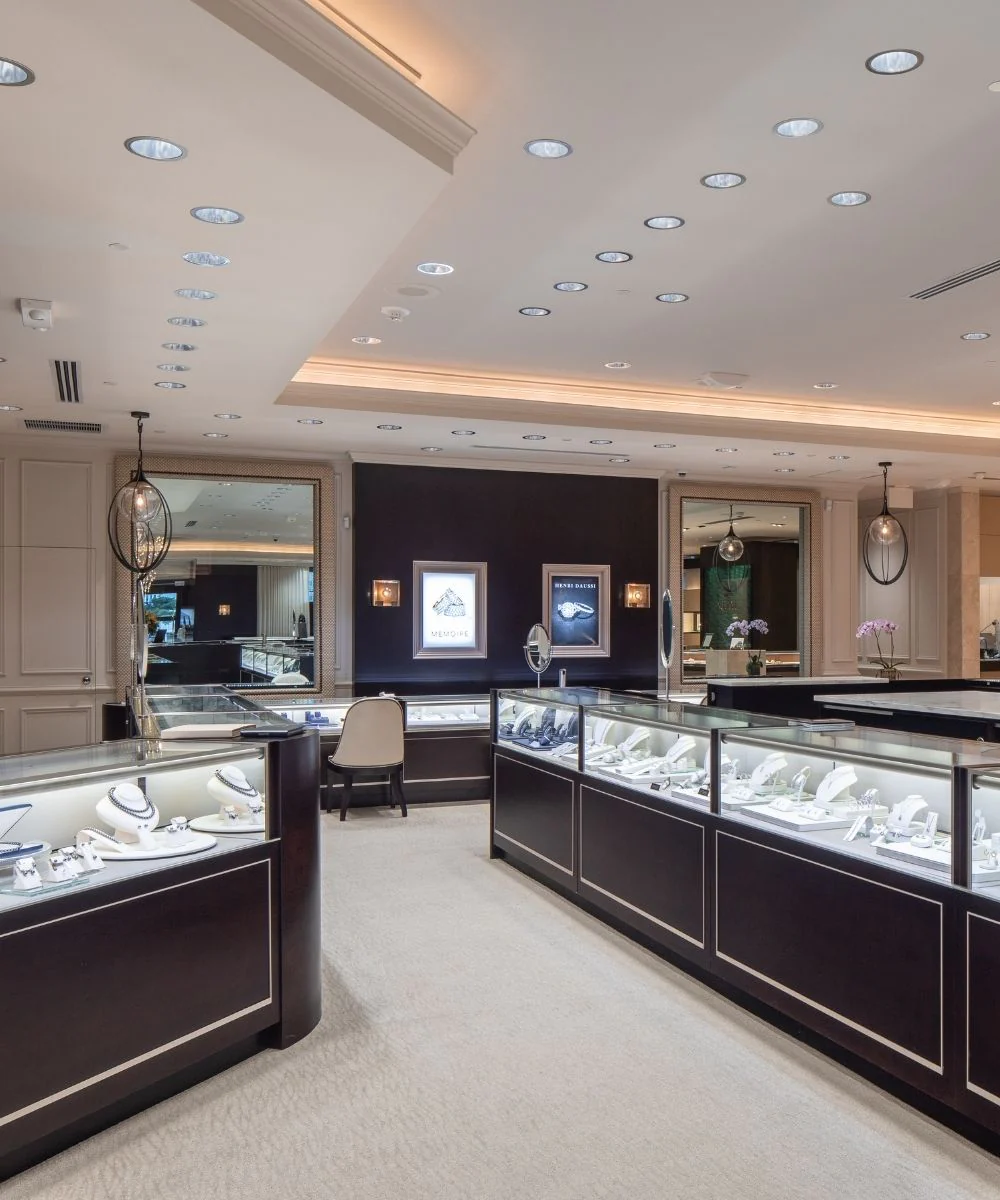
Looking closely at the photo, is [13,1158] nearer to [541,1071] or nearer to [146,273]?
[541,1071]

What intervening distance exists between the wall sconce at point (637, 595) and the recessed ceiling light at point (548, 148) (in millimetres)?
6822

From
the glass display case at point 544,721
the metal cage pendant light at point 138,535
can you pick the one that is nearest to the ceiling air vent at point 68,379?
the metal cage pendant light at point 138,535

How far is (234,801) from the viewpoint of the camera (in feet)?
11.6

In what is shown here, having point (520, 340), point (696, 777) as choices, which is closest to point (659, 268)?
point (520, 340)

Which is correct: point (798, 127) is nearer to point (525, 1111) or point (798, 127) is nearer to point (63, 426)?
point (525, 1111)

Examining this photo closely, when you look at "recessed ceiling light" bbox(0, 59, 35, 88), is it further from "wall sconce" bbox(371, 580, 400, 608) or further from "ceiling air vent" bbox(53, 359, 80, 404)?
"wall sconce" bbox(371, 580, 400, 608)

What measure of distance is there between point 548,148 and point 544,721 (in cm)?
309

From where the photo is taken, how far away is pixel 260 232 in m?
3.85

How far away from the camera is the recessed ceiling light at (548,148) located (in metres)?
3.83

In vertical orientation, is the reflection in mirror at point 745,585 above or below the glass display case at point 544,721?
above

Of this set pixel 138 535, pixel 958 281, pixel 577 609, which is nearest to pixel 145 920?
pixel 958 281

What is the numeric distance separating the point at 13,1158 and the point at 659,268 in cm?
467

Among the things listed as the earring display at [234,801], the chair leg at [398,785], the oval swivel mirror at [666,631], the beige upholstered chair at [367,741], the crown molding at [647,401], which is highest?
the crown molding at [647,401]

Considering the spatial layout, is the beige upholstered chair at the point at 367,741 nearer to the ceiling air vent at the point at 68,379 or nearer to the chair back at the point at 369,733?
the chair back at the point at 369,733
